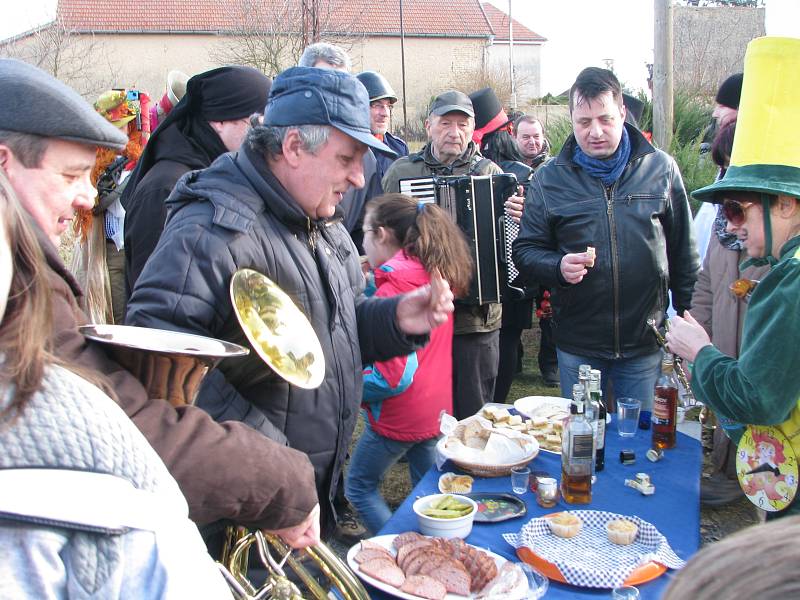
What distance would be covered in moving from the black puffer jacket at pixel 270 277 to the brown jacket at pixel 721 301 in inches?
79.5

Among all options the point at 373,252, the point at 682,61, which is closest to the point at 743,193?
the point at 373,252

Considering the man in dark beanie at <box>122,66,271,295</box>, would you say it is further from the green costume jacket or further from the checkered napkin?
the green costume jacket

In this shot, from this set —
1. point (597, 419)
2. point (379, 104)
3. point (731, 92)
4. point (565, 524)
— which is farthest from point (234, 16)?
point (565, 524)

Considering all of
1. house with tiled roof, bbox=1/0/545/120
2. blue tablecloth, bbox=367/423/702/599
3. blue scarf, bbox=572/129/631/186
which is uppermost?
house with tiled roof, bbox=1/0/545/120

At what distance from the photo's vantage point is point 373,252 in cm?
364

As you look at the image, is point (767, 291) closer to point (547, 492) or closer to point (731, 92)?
point (547, 492)

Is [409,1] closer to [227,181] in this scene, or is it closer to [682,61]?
[682,61]

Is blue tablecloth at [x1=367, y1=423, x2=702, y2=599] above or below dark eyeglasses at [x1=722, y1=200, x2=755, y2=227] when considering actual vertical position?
below

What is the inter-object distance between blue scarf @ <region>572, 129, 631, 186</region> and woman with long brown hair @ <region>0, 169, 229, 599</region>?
10.5 ft

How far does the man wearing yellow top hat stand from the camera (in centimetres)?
210

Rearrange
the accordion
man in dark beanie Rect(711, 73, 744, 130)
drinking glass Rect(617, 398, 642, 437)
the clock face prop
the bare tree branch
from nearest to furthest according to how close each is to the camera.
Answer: the clock face prop < drinking glass Rect(617, 398, 642, 437) < man in dark beanie Rect(711, 73, 744, 130) < the accordion < the bare tree branch

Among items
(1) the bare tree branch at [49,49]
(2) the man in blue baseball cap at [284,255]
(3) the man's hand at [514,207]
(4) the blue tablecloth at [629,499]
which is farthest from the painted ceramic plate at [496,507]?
(1) the bare tree branch at [49,49]

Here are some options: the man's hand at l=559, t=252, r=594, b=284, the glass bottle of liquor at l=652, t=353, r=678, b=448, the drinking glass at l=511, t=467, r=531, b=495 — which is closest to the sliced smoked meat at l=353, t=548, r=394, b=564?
the drinking glass at l=511, t=467, r=531, b=495

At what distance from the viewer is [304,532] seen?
1.65 meters
